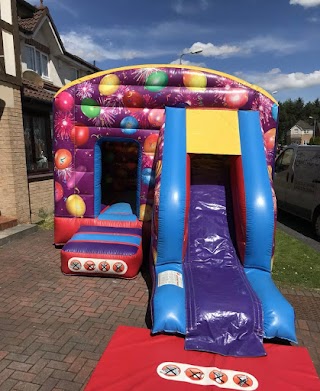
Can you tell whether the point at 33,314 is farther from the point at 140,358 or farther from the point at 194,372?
the point at 194,372

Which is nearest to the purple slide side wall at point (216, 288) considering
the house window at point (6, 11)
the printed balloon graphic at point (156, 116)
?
the printed balloon graphic at point (156, 116)

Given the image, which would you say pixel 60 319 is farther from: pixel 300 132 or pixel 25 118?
pixel 300 132

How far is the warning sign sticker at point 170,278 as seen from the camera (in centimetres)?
419

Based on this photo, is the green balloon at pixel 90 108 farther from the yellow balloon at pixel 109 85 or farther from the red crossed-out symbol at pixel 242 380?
the red crossed-out symbol at pixel 242 380

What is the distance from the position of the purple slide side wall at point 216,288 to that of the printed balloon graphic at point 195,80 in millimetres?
1839

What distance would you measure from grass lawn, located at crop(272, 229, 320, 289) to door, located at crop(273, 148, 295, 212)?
5.44 ft

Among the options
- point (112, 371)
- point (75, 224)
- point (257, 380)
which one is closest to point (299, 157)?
point (75, 224)

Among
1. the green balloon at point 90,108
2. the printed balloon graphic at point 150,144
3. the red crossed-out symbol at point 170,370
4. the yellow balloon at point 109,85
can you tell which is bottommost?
the red crossed-out symbol at point 170,370

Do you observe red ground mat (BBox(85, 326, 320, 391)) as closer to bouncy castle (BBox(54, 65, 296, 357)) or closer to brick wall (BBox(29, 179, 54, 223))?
bouncy castle (BBox(54, 65, 296, 357))

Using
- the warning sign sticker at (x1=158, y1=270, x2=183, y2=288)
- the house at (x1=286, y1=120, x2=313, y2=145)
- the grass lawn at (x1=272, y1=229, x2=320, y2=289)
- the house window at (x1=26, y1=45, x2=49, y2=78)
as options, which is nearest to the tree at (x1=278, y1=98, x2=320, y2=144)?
the house at (x1=286, y1=120, x2=313, y2=145)

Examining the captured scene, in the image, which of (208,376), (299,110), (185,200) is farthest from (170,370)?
(299,110)

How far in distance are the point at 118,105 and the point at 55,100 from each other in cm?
123

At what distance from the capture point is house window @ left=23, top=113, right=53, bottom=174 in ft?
31.2

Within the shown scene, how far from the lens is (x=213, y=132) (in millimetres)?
5453
